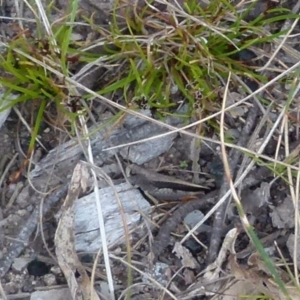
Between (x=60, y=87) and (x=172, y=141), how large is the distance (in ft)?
0.99

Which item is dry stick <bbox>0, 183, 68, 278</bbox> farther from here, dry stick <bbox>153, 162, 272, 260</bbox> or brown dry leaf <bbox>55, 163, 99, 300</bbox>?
dry stick <bbox>153, 162, 272, 260</bbox>

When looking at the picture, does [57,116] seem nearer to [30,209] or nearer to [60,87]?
[60,87]

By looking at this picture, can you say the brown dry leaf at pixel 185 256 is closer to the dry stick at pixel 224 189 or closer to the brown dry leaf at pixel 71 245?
the dry stick at pixel 224 189

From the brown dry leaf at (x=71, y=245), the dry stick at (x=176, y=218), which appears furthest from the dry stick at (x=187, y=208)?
the brown dry leaf at (x=71, y=245)

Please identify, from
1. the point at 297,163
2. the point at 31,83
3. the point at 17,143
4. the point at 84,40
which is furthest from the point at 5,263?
the point at 297,163

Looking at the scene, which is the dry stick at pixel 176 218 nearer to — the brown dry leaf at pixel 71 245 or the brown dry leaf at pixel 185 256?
the brown dry leaf at pixel 185 256

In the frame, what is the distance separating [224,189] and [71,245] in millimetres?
375

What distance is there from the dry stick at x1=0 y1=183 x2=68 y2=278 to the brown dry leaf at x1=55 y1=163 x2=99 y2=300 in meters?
0.06

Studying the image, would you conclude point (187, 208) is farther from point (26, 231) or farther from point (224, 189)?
point (26, 231)

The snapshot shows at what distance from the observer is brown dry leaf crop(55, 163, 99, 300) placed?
1.41 meters

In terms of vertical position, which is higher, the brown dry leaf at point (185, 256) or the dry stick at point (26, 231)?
the dry stick at point (26, 231)

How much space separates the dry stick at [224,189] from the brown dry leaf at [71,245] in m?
0.29

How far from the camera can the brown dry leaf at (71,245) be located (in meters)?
1.41

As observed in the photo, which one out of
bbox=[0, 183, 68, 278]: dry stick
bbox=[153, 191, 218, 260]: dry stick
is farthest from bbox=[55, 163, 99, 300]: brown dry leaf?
bbox=[153, 191, 218, 260]: dry stick
